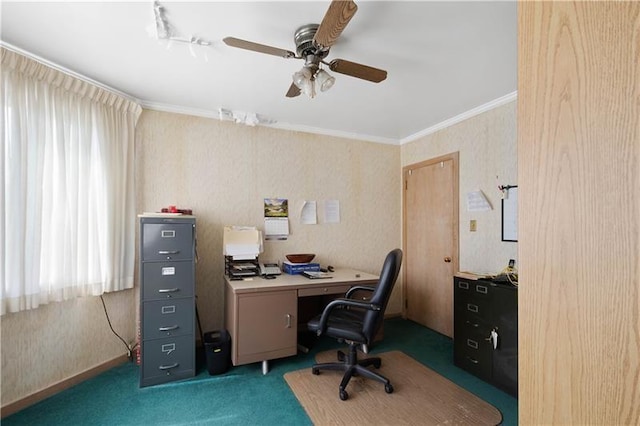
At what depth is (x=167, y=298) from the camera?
7.77ft

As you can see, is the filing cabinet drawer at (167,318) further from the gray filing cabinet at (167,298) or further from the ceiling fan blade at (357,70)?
the ceiling fan blade at (357,70)

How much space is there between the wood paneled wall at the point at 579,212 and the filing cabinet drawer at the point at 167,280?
2.35m

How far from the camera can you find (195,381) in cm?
236

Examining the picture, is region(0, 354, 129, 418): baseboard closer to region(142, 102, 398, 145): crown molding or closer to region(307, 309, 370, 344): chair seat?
region(307, 309, 370, 344): chair seat

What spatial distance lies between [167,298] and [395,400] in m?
1.91

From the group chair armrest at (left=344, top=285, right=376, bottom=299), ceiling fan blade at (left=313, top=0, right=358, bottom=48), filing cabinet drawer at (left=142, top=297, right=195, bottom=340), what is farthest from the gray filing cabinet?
ceiling fan blade at (left=313, top=0, right=358, bottom=48)

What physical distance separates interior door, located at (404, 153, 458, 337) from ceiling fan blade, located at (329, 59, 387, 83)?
1.75 metres

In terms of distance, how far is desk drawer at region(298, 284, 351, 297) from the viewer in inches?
102

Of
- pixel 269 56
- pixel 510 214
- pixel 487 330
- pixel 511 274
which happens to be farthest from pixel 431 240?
pixel 269 56

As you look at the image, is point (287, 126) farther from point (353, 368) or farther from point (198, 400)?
point (198, 400)

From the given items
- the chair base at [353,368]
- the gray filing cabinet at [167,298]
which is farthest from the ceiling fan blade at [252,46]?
the chair base at [353,368]

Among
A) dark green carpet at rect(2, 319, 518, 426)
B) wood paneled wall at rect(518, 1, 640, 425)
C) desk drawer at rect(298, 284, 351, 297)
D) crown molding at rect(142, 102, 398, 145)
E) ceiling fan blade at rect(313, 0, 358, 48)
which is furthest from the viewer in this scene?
crown molding at rect(142, 102, 398, 145)

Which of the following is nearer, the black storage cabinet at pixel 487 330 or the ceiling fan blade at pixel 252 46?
the ceiling fan blade at pixel 252 46

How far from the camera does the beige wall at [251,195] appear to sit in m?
2.18
